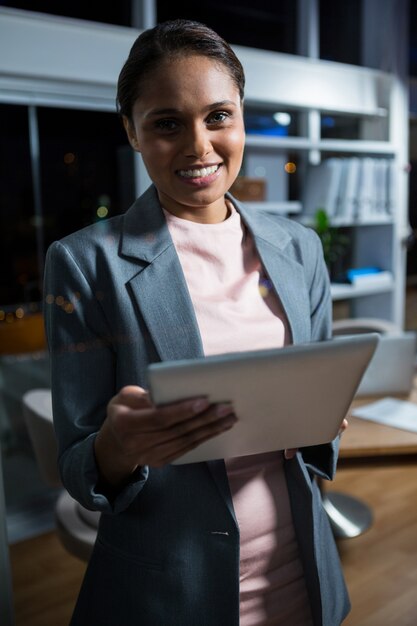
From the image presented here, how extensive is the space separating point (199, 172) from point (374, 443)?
113cm

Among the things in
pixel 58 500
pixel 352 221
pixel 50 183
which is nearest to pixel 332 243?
pixel 352 221

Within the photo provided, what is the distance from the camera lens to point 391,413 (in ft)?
6.25

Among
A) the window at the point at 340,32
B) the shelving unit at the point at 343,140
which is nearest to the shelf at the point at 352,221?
the shelving unit at the point at 343,140

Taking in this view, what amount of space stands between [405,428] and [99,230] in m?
1.28

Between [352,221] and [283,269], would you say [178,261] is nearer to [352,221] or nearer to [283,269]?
[283,269]

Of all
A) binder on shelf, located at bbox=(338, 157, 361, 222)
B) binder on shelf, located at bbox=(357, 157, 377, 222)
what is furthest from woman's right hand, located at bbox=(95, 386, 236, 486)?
binder on shelf, located at bbox=(357, 157, 377, 222)

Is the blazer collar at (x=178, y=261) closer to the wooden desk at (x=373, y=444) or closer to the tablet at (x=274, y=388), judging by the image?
the tablet at (x=274, y=388)

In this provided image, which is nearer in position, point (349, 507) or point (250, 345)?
point (250, 345)

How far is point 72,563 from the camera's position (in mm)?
2387

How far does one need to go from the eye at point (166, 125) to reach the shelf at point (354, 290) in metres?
2.97

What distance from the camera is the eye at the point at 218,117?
77 centimetres

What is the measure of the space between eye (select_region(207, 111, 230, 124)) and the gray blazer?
0.44 ft

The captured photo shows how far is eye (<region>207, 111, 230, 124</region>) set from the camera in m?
0.77

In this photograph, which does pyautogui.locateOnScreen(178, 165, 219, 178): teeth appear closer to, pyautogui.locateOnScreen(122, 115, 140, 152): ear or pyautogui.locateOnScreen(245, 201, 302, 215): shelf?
pyautogui.locateOnScreen(122, 115, 140, 152): ear
